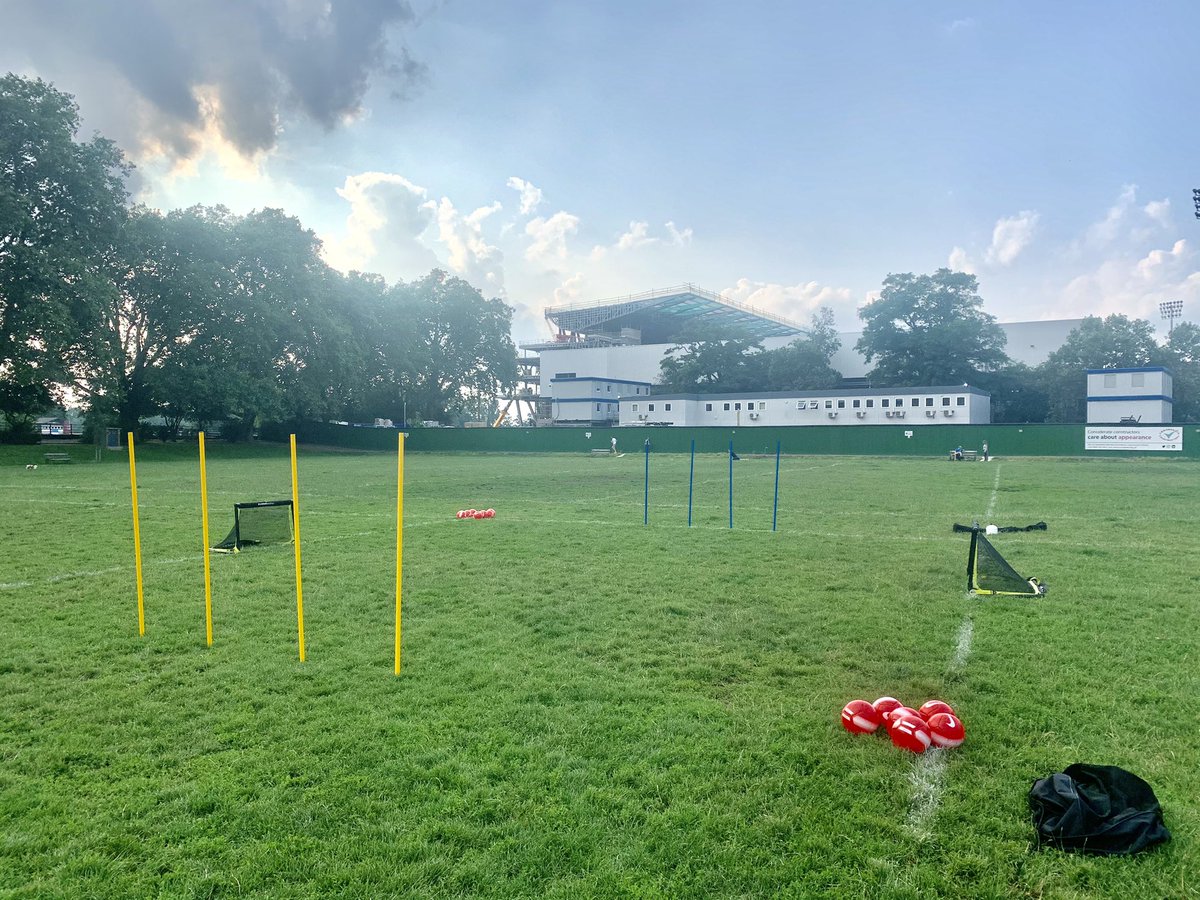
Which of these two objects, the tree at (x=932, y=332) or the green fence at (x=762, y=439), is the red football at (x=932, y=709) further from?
the tree at (x=932, y=332)

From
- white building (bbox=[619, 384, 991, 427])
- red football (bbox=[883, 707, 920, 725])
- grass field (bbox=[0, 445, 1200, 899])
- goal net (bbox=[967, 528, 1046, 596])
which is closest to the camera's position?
grass field (bbox=[0, 445, 1200, 899])

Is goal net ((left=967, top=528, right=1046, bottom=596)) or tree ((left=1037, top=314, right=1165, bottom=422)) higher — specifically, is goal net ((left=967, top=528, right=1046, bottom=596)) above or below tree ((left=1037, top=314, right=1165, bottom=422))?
below

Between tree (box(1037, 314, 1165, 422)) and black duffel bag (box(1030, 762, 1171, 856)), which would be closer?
black duffel bag (box(1030, 762, 1171, 856))

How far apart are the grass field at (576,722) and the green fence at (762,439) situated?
33.2 m

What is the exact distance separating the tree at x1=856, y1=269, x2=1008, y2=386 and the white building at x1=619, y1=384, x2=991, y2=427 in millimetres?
4761

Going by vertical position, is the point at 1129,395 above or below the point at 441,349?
below

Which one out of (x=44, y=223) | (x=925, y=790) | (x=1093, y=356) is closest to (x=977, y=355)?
(x=1093, y=356)

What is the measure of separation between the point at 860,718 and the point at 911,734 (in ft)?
1.07

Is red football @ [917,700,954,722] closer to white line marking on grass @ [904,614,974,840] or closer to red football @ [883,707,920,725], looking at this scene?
red football @ [883,707,920,725]

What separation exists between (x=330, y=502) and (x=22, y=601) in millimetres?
10611

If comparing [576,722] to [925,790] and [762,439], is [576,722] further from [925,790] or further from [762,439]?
[762,439]

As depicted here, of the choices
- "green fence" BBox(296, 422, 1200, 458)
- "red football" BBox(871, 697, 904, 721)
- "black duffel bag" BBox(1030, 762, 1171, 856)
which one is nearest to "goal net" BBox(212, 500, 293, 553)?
"red football" BBox(871, 697, 904, 721)

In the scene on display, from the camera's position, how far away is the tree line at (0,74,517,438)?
36438mm

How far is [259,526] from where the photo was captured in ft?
36.3
